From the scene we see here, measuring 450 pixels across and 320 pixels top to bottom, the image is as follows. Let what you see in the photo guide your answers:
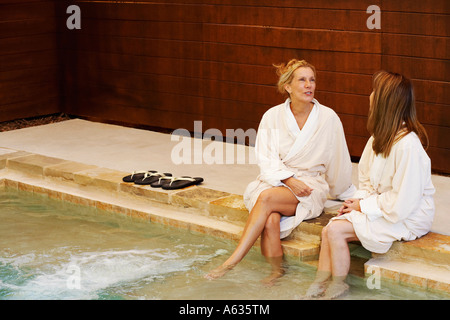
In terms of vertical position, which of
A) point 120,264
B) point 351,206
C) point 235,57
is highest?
point 235,57

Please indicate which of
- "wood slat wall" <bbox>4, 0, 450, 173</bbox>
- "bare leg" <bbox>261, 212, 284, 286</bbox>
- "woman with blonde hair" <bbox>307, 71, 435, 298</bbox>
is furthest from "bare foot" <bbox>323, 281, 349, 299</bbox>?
"wood slat wall" <bbox>4, 0, 450, 173</bbox>

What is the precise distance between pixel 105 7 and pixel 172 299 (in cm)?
439

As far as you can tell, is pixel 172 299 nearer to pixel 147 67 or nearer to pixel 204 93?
pixel 204 93

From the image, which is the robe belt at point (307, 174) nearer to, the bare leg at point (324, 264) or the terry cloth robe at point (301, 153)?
the terry cloth robe at point (301, 153)

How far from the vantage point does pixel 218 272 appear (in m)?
4.06

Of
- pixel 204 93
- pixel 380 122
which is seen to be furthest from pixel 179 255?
pixel 204 93

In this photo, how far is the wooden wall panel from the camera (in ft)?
18.4

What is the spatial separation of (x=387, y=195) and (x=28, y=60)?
195 inches

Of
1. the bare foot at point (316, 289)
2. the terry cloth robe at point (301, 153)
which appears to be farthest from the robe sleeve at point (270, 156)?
the bare foot at point (316, 289)

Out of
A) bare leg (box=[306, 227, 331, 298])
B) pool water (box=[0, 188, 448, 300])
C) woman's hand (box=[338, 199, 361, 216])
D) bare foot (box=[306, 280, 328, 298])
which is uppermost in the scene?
woman's hand (box=[338, 199, 361, 216])

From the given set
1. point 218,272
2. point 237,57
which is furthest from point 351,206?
Result: point 237,57

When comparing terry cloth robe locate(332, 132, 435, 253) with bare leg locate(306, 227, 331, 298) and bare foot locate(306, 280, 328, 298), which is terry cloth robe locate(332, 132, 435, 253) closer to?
bare leg locate(306, 227, 331, 298)

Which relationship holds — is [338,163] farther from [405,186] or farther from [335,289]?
[335,289]

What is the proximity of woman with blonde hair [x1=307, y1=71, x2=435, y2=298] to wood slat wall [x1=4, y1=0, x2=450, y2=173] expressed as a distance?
1.78 meters
